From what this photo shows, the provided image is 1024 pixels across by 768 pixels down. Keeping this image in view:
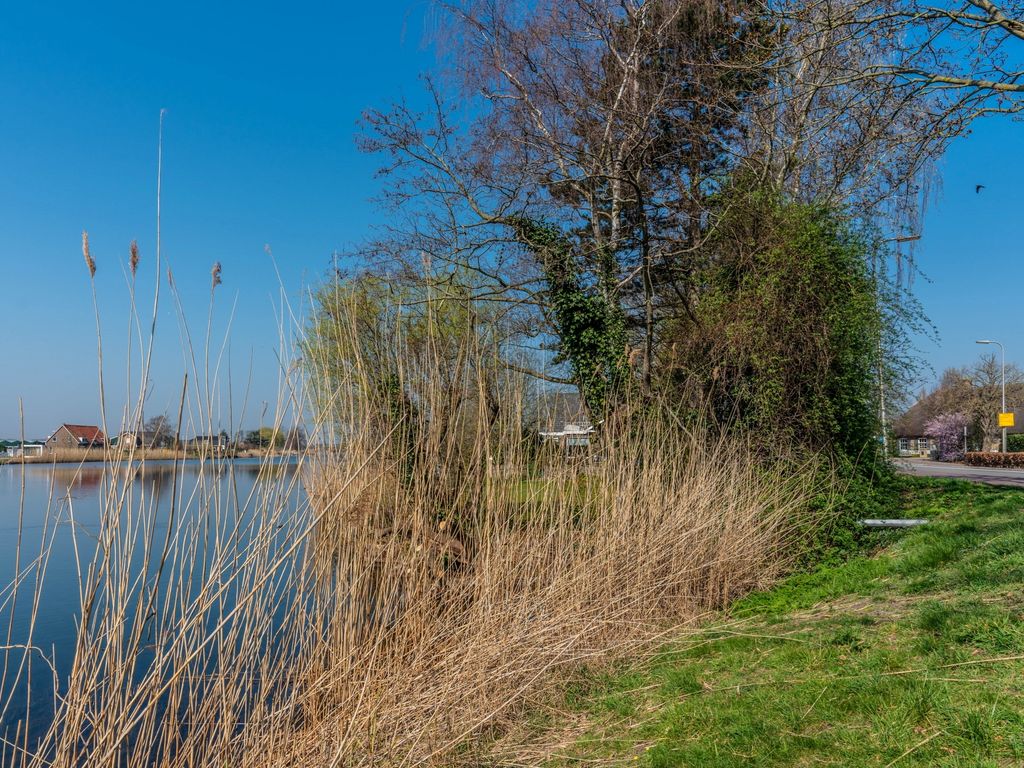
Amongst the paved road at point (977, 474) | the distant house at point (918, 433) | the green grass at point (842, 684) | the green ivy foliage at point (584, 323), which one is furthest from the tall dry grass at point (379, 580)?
the distant house at point (918, 433)

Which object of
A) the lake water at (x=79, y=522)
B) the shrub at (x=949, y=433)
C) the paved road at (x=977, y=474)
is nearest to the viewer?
the lake water at (x=79, y=522)

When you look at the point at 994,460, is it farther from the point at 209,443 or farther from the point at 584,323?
the point at 209,443

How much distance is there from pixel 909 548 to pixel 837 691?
141 inches

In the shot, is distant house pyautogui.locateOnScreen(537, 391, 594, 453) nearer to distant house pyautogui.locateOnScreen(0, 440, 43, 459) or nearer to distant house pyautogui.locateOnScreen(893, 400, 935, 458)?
distant house pyautogui.locateOnScreen(0, 440, 43, 459)

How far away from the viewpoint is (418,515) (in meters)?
3.40

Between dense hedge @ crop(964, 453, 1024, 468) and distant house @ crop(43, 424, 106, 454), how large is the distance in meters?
27.9

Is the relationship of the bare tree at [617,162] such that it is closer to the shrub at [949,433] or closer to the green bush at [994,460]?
the green bush at [994,460]

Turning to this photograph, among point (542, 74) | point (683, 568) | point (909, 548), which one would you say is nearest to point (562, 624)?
point (683, 568)

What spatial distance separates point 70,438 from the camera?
2621 mm

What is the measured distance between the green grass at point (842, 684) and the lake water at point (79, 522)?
1700 millimetres

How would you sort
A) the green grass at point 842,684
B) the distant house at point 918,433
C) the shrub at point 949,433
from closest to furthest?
the green grass at point 842,684 < the shrub at point 949,433 < the distant house at point 918,433

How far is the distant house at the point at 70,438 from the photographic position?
2.48 meters

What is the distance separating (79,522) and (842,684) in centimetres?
308

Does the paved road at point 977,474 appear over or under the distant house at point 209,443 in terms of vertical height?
under
